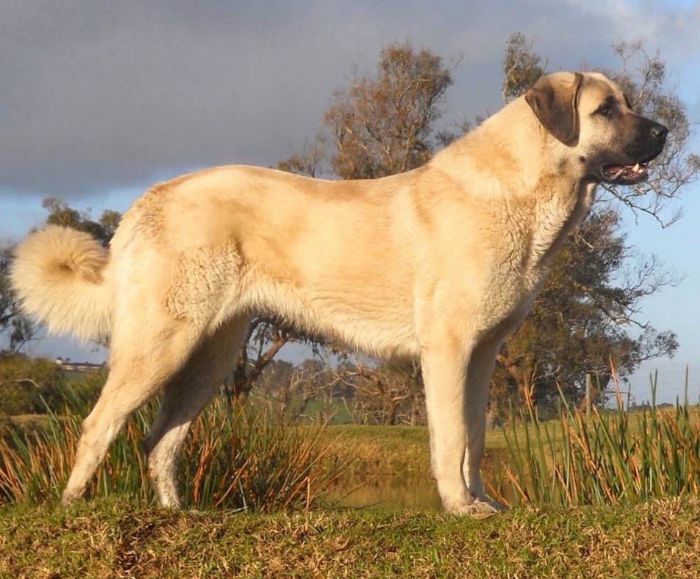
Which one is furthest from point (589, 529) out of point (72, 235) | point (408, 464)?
point (408, 464)

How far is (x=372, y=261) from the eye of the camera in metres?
5.85

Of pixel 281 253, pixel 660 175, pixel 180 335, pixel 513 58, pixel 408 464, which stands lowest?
pixel 408 464

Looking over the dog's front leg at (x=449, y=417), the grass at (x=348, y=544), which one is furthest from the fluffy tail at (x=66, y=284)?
the dog's front leg at (x=449, y=417)

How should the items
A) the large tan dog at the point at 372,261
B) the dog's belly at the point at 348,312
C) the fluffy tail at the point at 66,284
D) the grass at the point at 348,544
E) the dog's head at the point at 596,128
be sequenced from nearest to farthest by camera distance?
the grass at the point at 348,544
the large tan dog at the point at 372,261
the dog's head at the point at 596,128
the dog's belly at the point at 348,312
the fluffy tail at the point at 66,284

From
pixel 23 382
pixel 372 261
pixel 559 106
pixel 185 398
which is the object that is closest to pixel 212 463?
pixel 185 398

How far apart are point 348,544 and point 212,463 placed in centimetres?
220

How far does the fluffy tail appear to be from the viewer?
595 cm

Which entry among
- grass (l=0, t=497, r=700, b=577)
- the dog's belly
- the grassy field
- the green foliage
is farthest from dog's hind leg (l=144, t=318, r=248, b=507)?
the green foliage

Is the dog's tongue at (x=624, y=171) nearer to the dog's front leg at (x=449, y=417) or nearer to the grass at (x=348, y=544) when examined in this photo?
the dog's front leg at (x=449, y=417)

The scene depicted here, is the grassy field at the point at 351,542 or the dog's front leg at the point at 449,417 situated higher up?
the dog's front leg at the point at 449,417

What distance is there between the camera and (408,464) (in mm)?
17562

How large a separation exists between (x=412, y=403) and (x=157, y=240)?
956 inches

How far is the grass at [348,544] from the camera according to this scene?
14.9 feet

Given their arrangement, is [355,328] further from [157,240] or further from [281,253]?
[157,240]
